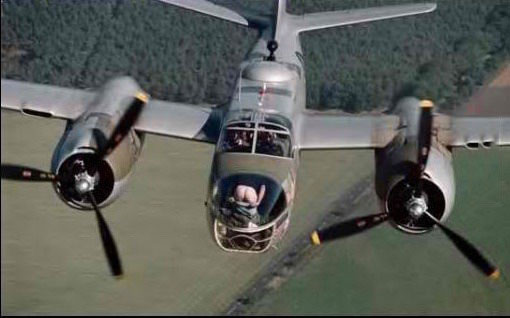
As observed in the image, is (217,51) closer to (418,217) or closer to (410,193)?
(410,193)

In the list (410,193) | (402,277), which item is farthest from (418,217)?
(402,277)

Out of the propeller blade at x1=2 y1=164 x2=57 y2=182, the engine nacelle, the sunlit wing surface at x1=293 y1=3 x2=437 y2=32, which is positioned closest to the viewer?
the propeller blade at x1=2 y1=164 x2=57 y2=182

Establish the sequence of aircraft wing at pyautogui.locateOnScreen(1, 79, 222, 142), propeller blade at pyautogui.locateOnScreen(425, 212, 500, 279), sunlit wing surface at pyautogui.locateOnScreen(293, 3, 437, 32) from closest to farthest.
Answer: propeller blade at pyautogui.locateOnScreen(425, 212, 500, 279)
aircraft wing at pyautogui.locateOnScreen(1, 79, 222, 142)
sunlit wing surface at pyautogui.locateOnScreen(293, 3, 437, 32)

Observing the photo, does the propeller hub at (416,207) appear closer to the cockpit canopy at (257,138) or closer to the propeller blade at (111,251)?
the cockpit canopy at (257,138)

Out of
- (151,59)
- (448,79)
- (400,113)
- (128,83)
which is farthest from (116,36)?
(400,113)

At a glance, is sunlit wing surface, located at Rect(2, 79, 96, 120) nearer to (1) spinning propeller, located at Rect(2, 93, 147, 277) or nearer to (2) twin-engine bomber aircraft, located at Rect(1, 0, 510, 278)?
(2) twin-engine bomber aircraft, located at Rect(1, 0, 510, 278)

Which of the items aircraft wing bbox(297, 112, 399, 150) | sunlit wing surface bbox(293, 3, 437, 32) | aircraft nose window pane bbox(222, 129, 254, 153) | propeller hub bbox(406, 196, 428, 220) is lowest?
propeller hub bbox(406, 196, 428, 220)

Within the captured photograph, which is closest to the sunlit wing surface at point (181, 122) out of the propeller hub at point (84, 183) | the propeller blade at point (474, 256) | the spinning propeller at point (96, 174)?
the spinning propeller at point (96, 174)

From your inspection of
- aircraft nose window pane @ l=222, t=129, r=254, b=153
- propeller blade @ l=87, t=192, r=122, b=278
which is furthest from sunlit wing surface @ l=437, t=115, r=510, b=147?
propeller blade @ l=87, t=192, r=122, b=278
